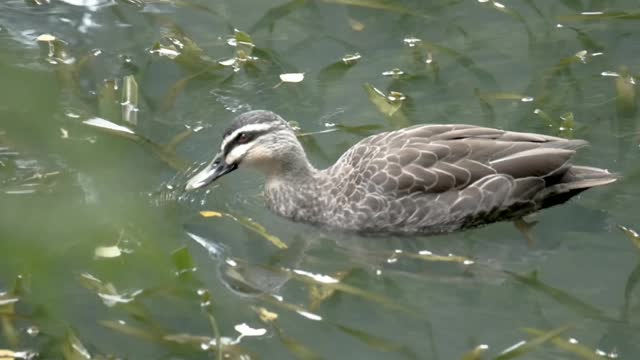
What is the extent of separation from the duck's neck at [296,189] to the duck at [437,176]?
12 centimetres

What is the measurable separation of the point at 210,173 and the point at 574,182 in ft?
7.08

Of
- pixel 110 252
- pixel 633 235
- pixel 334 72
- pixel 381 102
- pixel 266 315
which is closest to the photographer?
pixel 110 252

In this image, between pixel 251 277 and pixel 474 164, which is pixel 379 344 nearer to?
pixel 251 277

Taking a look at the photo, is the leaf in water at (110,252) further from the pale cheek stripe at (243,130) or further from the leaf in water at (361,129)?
the leaf in water at (361,129)

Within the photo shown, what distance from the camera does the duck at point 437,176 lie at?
6.21 m

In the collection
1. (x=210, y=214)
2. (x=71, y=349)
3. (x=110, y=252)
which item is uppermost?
(x=110, y=252)

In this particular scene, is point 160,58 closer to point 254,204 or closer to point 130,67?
point 130,67

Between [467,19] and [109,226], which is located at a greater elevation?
[109,226]

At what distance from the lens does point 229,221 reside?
20.5 feet

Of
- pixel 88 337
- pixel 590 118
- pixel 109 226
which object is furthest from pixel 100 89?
pixel 109 226

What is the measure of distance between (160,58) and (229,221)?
2.26 m

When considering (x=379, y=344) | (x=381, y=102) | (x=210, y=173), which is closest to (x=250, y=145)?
(x=210, y=173)

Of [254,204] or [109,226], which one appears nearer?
[109,226]

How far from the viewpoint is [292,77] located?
309 inches
